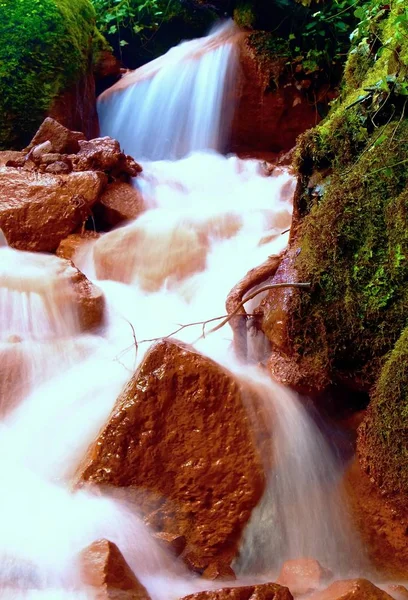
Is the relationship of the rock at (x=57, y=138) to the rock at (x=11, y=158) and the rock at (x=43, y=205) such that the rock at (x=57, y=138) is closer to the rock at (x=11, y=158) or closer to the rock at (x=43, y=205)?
the rock at (x=11, y=158)

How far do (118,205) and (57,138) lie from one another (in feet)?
4.01

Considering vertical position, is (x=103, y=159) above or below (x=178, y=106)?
below

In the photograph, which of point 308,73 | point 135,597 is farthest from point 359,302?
point 308,73

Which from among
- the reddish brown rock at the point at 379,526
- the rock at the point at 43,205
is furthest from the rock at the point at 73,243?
the reddish brown rock at the point at 379,526

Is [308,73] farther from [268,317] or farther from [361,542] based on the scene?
[361,542]

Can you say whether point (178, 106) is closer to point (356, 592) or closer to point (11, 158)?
point (11, 158)

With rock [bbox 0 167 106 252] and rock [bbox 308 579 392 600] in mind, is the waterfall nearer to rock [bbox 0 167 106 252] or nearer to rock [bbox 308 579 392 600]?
rock [bbox 0 167 106 252]

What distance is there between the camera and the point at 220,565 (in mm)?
2553

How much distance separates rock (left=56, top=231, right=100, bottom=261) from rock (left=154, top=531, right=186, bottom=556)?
3.06 m

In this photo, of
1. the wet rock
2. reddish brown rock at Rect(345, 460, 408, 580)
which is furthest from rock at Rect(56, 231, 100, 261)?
reddish brown rock at Rect(345, 460, 408, 580)

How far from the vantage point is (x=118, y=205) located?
5707mm

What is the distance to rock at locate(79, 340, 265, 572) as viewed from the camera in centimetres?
263

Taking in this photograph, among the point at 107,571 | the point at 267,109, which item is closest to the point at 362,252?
the point at 107,571

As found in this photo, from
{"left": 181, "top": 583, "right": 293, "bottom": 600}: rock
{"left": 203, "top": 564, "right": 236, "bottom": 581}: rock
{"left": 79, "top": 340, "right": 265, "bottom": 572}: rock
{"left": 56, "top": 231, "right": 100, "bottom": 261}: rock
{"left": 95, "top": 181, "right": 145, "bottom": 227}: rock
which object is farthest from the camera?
{"left": 95, "top": 181, "right": 145, "bottom": 227}: rock
